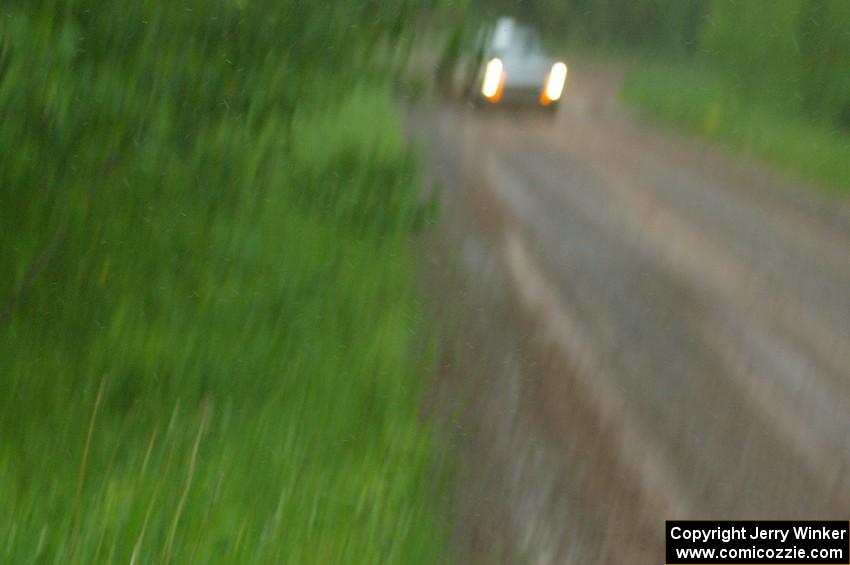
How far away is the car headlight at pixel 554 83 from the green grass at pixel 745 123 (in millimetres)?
2886

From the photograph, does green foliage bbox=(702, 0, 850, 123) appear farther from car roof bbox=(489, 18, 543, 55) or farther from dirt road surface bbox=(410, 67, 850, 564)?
dirt road surface bbox=(410, 67, 850, 564)

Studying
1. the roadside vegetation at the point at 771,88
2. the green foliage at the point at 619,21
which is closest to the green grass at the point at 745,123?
the roadside vegetation at the point at 771,88

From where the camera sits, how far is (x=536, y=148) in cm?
1580

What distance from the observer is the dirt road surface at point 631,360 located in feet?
16.1

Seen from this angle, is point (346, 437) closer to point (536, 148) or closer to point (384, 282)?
point (384, 282)

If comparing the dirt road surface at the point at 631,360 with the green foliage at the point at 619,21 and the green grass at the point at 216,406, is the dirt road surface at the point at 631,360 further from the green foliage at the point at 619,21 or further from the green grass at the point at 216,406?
the green foliage at the point at 619,21

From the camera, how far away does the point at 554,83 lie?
61.2ft

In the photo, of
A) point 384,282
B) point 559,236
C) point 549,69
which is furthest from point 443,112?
point 384,282

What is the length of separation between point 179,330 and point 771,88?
17.9 meters

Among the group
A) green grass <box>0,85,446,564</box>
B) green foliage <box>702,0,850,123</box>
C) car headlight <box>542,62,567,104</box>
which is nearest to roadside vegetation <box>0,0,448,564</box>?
green grass <box>0,85,446,564</box>

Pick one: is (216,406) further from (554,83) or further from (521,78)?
(554,83)

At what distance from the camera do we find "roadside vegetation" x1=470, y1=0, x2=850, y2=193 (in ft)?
58.0

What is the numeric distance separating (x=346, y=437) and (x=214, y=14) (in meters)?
1.95
